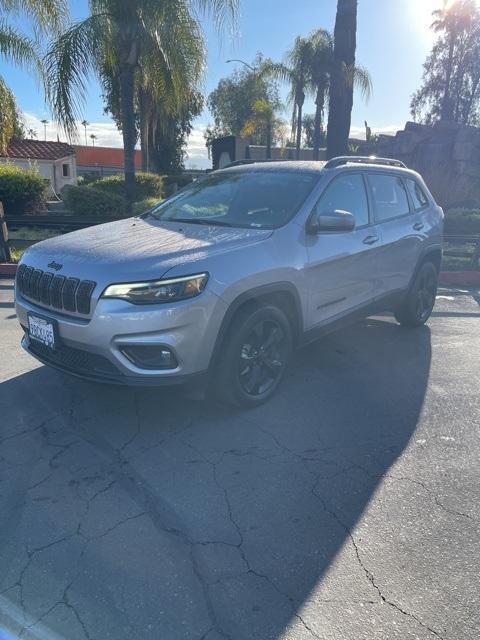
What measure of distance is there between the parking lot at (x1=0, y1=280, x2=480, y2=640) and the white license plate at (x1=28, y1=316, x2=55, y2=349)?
580 millimetres

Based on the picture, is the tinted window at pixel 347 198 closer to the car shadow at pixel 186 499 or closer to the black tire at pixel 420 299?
the black tire at pixel 420 299

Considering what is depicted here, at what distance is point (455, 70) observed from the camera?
136 ft

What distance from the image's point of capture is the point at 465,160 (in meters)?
21.0

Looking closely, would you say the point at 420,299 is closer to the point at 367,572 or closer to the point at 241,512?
the point at 241,512

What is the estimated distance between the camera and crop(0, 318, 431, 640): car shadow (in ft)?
7.15

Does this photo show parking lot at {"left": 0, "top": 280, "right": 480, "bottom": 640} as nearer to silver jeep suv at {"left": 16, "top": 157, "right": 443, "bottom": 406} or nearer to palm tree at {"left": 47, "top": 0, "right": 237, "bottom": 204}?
silver jeep suv at {"left": 16, "top": 157, "right": 443, "bottom": 406}

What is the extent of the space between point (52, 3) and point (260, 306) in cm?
1239

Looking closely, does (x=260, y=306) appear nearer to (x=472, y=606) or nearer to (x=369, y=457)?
(x=369, y=457)

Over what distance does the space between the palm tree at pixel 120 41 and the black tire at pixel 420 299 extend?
25.3 feet

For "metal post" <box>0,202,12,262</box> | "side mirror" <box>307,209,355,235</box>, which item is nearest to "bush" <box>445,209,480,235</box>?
"side mirror" <box>307,209,355,235</box>

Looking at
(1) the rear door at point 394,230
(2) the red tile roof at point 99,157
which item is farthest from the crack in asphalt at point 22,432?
(2) the red tile roof at point 99,157

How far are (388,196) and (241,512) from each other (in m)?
3.74

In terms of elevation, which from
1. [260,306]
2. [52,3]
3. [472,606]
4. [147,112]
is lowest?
[472,606]

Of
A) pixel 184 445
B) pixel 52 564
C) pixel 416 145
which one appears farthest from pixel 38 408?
pixel 416 145
